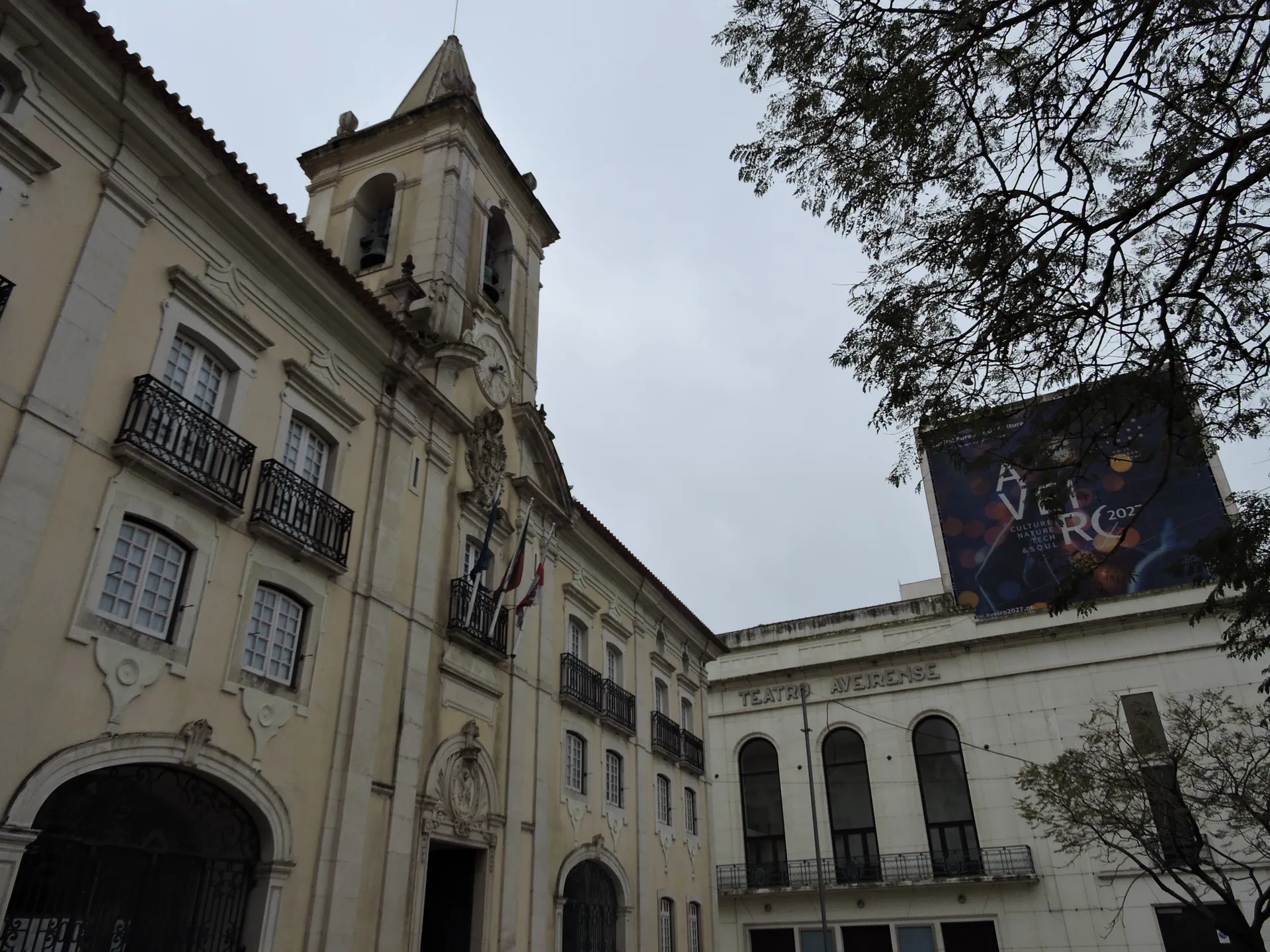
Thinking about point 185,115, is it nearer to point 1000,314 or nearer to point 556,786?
point 1000,314

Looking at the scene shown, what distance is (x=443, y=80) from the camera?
1861cm

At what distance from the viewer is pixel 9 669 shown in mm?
7578

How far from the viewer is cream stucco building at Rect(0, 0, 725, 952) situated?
27.0 ft

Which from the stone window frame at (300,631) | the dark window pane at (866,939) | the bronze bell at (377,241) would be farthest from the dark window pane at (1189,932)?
the bronze bell at (377,241)

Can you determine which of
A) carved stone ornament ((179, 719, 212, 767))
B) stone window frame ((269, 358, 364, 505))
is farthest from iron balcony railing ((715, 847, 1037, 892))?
carved stone ornament ((179, 719, 212, 767))

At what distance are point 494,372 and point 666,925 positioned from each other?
Result: 40.2 feet

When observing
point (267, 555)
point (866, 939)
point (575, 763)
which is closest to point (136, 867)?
point (267, 555)

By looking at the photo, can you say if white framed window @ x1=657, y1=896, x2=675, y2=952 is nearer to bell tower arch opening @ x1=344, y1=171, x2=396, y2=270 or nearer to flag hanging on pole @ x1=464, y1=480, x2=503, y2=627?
flag hanging on pole @ x1=464, y1=480, x2=503, y2=627

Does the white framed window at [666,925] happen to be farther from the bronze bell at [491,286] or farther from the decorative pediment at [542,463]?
the bronze bell at [491,286]

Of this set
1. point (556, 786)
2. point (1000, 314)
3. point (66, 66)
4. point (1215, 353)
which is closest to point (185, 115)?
point (66, 66)

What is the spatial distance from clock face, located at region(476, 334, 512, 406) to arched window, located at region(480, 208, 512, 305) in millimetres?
1614

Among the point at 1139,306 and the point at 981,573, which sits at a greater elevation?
the point at 981,573

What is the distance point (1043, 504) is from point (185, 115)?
32.9 feet

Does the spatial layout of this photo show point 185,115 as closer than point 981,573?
Yes
